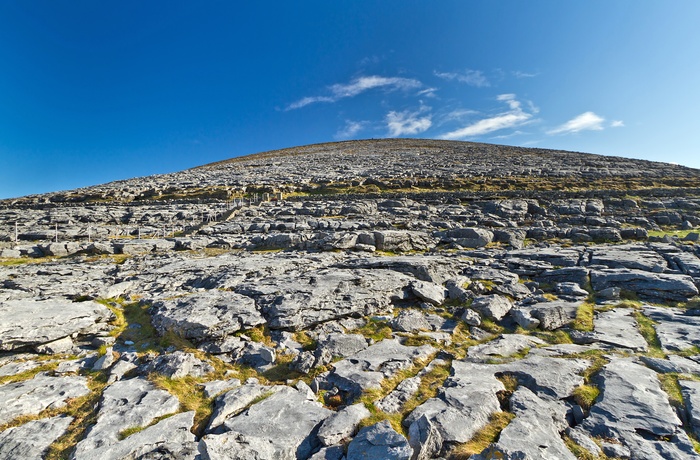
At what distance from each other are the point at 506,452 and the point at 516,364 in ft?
10.9

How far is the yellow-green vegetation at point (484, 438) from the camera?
5.27 m

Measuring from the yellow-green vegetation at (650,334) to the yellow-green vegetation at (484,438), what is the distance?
552 cm

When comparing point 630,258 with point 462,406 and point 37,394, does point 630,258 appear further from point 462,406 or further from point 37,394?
point 37,394

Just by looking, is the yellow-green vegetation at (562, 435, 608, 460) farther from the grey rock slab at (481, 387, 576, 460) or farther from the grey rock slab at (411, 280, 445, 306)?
the grey rock slab at (411, 280, 445, 306)

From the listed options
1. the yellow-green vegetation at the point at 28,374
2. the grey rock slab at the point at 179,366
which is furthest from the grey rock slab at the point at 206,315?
the yellow-green vegetation at the point at 28,374

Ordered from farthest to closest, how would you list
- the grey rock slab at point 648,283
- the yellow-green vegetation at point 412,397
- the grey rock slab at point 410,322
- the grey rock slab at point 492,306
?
the grey rock slab at point 648,283 → the grey rock slab at point 492,306 → the grey rock slab at point 410,322 → the yellow-green vegetation at point 412,397

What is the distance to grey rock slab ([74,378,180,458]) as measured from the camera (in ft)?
18.2

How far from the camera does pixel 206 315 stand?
32.2 feet

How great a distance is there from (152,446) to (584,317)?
507 inches

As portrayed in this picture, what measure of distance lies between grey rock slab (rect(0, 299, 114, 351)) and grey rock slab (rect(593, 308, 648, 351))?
51.7ft

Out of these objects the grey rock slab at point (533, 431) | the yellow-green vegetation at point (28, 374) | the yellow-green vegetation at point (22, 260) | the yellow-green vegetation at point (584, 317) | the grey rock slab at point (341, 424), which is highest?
the yellow-green vegetation at point (22, 260)

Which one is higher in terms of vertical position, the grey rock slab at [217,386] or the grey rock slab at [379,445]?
the grey rock slab at [217,386]

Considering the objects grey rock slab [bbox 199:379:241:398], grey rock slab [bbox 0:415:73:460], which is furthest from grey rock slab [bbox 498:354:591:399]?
grey rock slab [bbox 0:415:73:460]

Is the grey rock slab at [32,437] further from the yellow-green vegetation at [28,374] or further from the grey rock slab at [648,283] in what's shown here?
the grey rock slab at [648,283]
